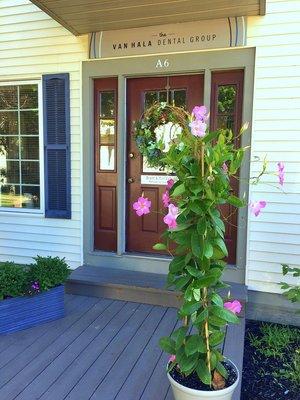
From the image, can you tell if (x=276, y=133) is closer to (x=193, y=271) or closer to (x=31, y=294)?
(x=193, y=271)

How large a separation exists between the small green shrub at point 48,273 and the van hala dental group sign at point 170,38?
1.97 meters

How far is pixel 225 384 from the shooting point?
1854 millimetres

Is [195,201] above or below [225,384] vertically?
above

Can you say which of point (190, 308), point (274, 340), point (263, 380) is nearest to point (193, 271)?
point (190, 308)

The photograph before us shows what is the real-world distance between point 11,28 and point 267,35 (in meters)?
2.54

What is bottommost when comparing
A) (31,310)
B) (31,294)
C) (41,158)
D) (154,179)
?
(31,310)

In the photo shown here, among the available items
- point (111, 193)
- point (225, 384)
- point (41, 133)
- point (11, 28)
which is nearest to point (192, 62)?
point (111, 193)

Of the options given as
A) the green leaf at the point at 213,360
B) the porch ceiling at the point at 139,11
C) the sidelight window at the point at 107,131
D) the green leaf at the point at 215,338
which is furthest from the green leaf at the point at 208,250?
the sidelight window at the point at 107,131

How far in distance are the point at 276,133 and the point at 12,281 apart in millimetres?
2411

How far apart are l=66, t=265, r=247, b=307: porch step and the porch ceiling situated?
2283 mm

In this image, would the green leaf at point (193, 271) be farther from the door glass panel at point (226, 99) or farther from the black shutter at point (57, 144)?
the black shutter at point (57, 144)

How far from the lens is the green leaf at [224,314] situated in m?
1.76

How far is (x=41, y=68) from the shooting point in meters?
3.85

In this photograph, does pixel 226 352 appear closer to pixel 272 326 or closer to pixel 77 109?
pixel 272 326
